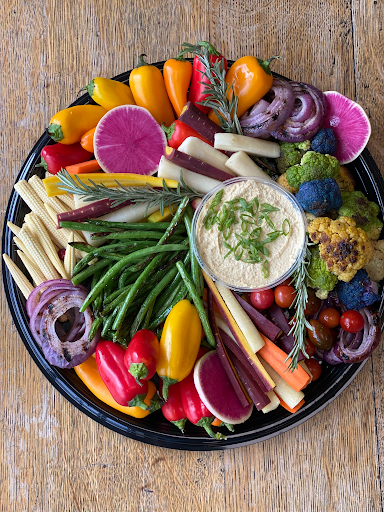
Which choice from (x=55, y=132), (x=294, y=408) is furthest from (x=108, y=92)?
(x=294, y=408)

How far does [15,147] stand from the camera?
2.25 metres

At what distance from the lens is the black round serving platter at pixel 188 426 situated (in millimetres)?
2006

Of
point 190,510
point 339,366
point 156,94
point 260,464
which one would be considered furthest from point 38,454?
point 156,94

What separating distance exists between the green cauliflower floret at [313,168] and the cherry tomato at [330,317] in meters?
0.60

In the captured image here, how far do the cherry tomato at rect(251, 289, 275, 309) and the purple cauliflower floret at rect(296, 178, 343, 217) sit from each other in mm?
415

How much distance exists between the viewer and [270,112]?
1.96 meters

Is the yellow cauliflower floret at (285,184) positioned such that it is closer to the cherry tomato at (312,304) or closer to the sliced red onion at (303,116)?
the sliced red onion at (303,116)

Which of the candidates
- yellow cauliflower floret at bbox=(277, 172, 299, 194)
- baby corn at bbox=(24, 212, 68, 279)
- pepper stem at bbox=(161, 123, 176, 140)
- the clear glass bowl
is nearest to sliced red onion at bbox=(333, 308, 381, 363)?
the clear glass bowl

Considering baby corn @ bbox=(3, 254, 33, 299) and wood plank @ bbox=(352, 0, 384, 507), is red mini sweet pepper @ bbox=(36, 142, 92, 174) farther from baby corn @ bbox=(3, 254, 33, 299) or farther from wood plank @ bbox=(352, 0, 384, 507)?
wood plank @ bbox=(352, 0, 384, 507)

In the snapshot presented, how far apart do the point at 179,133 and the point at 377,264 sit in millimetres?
1103

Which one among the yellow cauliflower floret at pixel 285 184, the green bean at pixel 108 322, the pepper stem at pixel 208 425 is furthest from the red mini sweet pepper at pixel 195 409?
the yellow cauliflower floret at pixel 285 184

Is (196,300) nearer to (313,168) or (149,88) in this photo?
(313,168)

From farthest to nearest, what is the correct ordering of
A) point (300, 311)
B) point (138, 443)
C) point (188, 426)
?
1. point (138, 443)
2. point (188, 426)
3. point (300, 311)

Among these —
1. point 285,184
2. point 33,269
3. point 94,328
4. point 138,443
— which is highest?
point 285,184
